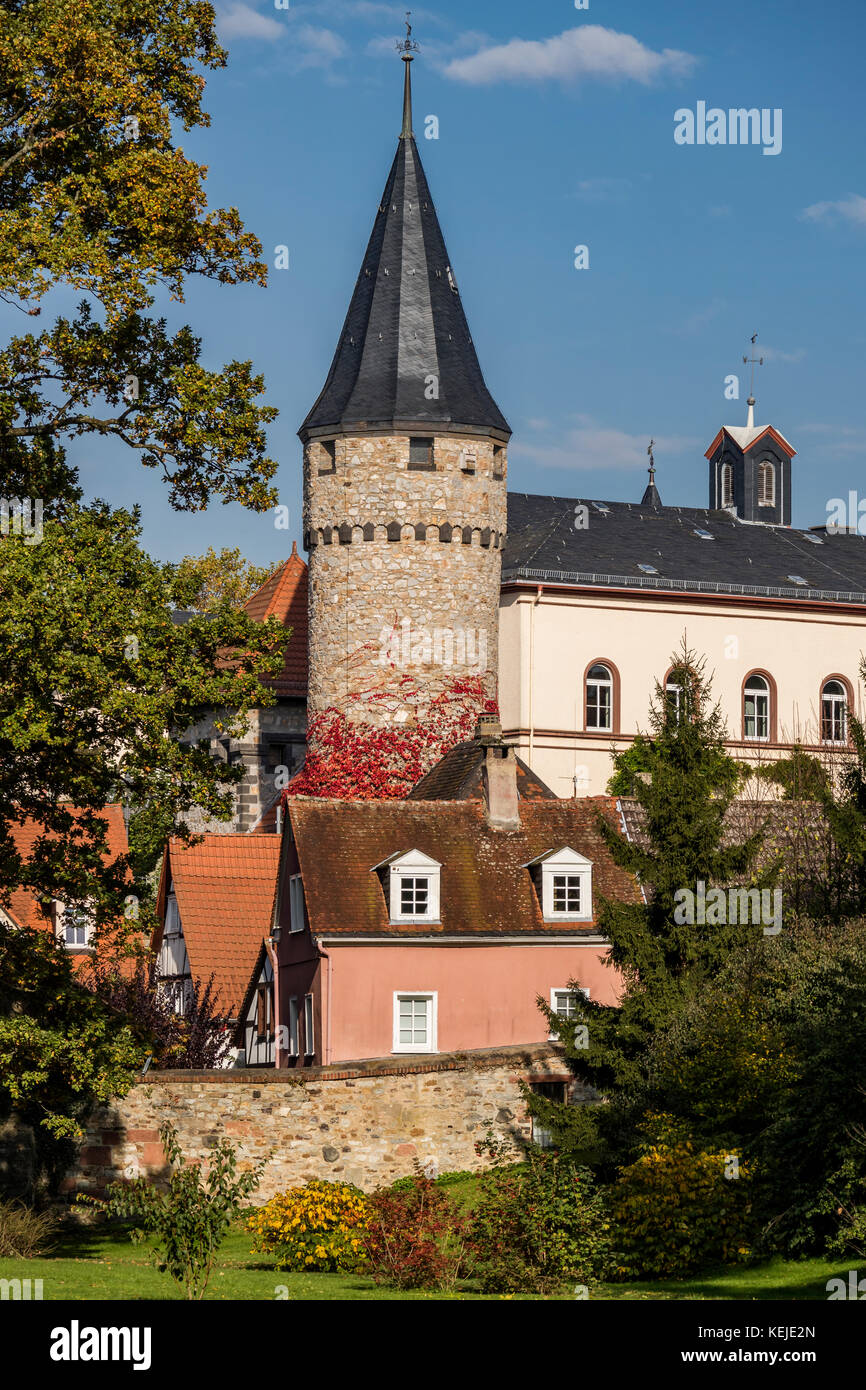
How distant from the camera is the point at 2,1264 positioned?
67.7ft

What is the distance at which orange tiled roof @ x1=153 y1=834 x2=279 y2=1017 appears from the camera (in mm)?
43250

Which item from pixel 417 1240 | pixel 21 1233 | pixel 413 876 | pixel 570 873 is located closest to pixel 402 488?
pixel 570 873

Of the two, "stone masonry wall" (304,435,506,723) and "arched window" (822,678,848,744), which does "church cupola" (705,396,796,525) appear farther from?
"stone masonry wall" (304,435,506,723)

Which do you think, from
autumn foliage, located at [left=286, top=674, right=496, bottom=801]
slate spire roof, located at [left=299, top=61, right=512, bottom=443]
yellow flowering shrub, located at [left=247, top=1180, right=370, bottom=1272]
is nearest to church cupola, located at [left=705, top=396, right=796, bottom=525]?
slate spire roof, located at [left=299, top=61, right=512, bottom=443]

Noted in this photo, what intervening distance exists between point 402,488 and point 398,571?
201cm

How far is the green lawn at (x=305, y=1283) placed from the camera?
1828 centimetres

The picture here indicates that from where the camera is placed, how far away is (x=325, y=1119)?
29.2m

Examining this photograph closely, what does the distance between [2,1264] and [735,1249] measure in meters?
7.40

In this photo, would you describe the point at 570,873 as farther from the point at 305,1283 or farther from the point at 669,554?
the point at 669,554

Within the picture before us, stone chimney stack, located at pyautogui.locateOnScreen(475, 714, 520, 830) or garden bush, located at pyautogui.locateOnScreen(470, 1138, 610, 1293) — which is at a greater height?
stone chimney stack, located at pyautogui.locateOnScreen(475, 714, 520, 830)

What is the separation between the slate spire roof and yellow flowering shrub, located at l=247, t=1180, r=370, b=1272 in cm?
2598

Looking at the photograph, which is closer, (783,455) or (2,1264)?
(2,1264)
